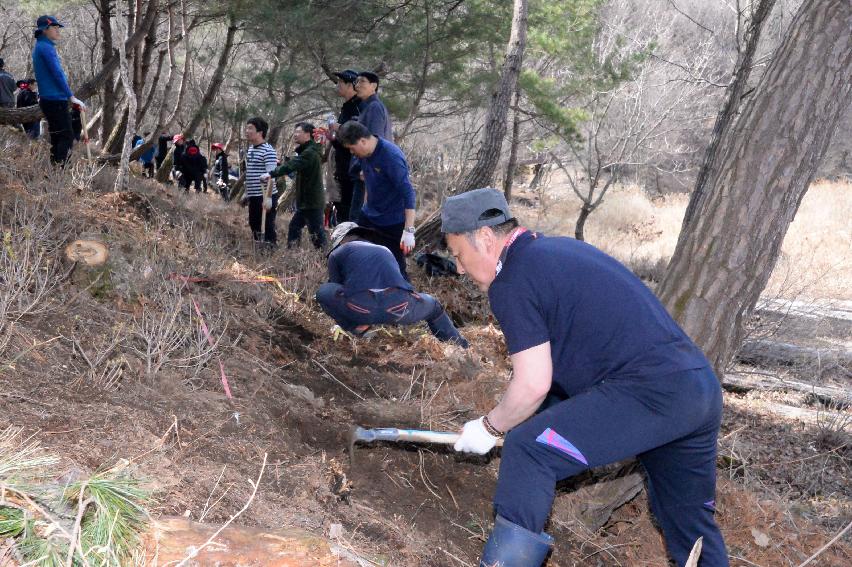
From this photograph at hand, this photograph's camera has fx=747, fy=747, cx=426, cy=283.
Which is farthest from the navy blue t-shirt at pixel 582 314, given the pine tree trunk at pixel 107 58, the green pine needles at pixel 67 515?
the pine tree trunk at pixel 107 58

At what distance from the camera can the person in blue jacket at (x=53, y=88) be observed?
6.68 metres

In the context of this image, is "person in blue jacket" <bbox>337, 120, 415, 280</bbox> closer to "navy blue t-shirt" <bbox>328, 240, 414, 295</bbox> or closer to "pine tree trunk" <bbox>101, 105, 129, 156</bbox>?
"navy blue t-shirt" <bbox>328, 240, 414, 295</bbox>

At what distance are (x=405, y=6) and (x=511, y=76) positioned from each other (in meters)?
3.48

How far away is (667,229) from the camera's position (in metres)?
20.2

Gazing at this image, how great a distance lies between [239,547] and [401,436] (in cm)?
93

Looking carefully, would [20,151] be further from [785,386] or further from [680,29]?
[680,29]

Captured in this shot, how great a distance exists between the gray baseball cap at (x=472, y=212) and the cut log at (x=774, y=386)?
497 centimetres

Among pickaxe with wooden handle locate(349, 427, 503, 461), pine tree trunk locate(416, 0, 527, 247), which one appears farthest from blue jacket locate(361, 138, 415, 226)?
pine tree trunk locate(416, 0, 527, 247)

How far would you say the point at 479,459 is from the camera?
3812 mm

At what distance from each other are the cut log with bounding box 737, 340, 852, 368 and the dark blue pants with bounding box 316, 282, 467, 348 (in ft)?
13.0

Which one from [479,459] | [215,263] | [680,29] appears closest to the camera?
[479,459]

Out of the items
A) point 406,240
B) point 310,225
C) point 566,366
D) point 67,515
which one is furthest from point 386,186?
point 67,515

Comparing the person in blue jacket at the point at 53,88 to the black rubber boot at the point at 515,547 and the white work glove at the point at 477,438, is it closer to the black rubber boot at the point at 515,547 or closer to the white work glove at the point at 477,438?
the white work glove at the point at 477,438

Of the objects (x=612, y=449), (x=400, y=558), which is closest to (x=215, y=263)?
(x=400, y=558)
